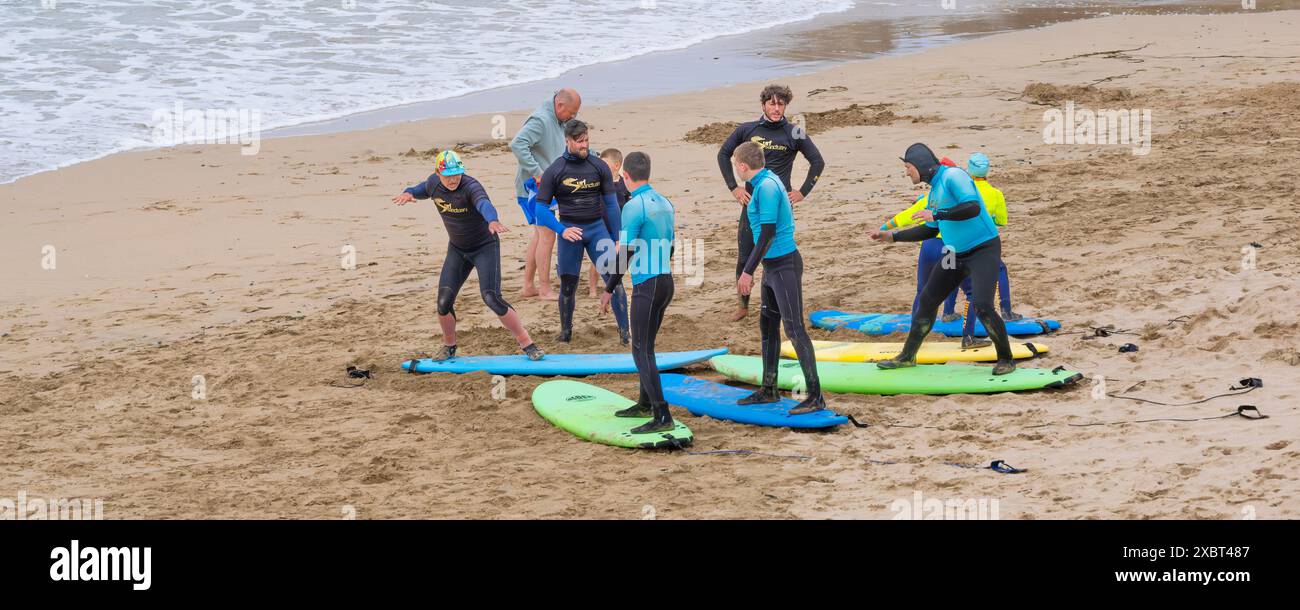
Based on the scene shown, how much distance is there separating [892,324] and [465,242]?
340 centimetres

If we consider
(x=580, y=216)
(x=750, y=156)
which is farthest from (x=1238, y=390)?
(x=580, y=216)

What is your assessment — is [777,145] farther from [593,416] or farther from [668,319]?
[593,416]

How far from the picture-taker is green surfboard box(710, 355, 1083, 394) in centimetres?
810

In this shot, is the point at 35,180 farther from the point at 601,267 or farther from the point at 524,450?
the point at 524,450

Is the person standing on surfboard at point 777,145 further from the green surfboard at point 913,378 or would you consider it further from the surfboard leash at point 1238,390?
the surfboard leash at point 1238,390

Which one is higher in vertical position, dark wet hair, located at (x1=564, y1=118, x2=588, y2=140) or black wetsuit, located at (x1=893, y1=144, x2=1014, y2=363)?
dark wet hair, located at (x1=564, y1=118, x2=588, y2=140)

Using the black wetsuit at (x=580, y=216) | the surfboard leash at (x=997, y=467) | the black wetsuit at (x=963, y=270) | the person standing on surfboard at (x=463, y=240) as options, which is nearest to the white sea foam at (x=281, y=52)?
the person standing on surfboard at (x=463, y=240)

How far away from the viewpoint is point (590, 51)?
2373 cm

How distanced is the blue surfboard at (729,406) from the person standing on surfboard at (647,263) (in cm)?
59

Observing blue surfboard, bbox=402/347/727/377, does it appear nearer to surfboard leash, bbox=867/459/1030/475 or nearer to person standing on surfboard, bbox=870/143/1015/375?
person standing on surfboard, bbox=870/143/1015/375

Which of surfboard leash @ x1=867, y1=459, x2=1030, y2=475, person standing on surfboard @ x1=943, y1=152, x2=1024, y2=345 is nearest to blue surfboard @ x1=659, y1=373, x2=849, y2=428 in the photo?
surfboard leash @ x1=867, y1=459, x2=1030, y2=475

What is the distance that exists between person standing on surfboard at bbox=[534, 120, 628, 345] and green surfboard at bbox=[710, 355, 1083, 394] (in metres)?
1.53

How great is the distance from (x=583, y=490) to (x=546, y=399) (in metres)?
1.62

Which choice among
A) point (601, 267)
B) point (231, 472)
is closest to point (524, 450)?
point (231, 472)
